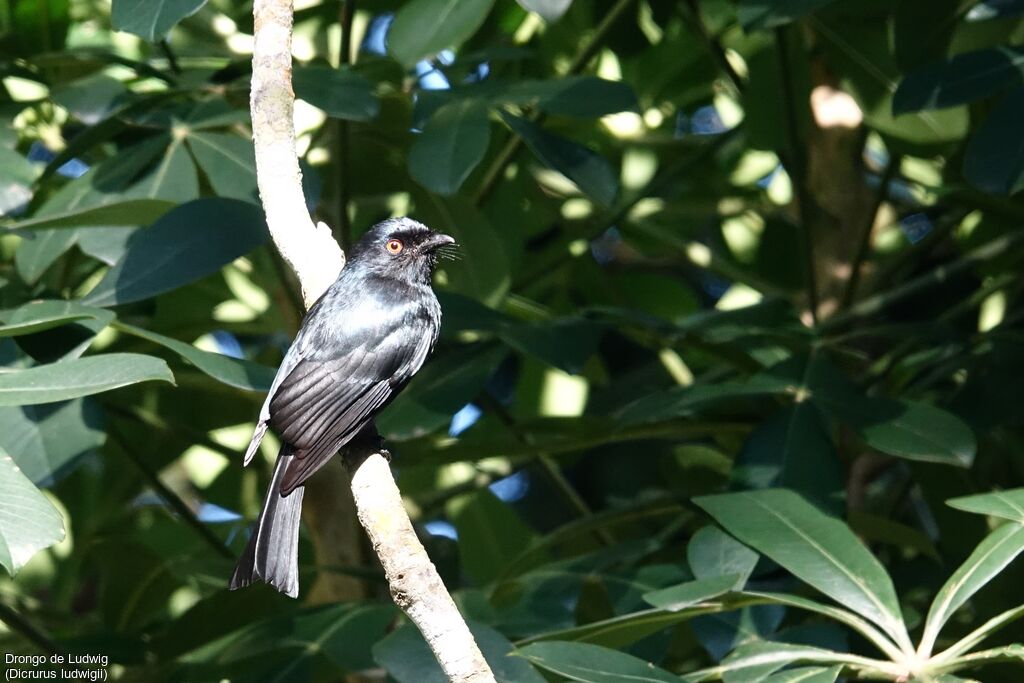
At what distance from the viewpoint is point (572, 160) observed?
10.4ft

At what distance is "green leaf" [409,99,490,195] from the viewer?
3039 millimetres

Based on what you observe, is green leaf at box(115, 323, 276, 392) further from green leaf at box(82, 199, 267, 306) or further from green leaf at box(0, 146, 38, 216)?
green leaf at box(0, 146, 38, 216)

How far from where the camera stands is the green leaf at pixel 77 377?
94.7 inches

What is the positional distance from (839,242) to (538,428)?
1.32 metres

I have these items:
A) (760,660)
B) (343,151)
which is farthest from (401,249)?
(760,660)

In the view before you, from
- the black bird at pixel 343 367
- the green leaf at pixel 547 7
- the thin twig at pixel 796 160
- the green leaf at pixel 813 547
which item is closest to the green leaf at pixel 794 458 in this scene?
the green leaf at pixel 813 547

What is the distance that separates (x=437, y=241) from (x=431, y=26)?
0.76m

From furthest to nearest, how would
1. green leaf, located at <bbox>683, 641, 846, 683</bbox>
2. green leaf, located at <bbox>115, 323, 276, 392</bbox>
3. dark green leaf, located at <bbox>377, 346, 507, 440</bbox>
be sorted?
1. dark green leaf, located at <bbox>377, 346, 507, 440</bbox>
2. green leaf, located at <bbox>115, 323, 276, 392</bbox>
3. green leaf, located at <bbox>683, 641, 846, 683</bbox>

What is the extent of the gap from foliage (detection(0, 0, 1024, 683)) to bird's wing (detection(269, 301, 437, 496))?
0.34 feet

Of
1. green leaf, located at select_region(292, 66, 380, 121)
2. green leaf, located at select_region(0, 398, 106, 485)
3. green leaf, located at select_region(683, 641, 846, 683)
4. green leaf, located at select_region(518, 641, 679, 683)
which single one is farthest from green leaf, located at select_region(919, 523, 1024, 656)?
green leaf, located at select_region(0, 398, 106, 485)

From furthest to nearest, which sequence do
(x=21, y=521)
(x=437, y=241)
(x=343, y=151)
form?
(x=437, y=241) → (x=343, y=151) → (x=21, y=521)

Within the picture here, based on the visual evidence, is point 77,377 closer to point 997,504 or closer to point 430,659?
point 430,659

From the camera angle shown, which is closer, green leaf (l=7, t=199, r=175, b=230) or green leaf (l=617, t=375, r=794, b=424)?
green leaf (l=7, t=199, r=175, b=230)

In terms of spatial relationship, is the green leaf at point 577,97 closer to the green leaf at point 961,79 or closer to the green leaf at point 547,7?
the green leaf at point 547,7
